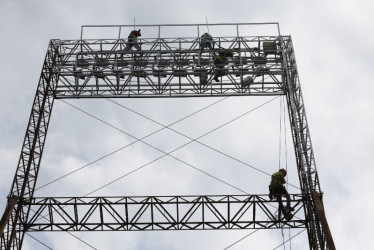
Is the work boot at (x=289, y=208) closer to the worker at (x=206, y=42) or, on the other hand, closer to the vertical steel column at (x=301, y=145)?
the vertical steel column at (x=301, y=145)

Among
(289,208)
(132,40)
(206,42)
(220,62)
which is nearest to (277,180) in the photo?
(289,208)

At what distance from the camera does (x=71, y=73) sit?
85.9ft

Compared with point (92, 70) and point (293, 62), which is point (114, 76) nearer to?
point (92, 70)

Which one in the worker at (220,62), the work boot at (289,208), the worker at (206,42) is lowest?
the work boot at (289,208)

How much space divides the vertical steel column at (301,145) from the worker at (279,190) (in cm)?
60

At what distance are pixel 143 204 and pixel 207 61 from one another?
715 centimetres

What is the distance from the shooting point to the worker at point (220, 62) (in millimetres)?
25969

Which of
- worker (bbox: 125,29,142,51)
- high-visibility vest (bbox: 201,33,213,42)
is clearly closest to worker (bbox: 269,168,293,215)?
high-visibility vest (bbox: 201,33,213,42)

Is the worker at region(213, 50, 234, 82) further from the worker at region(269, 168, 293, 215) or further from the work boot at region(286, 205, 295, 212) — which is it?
the work boot at region(286, 205, 295, 212)

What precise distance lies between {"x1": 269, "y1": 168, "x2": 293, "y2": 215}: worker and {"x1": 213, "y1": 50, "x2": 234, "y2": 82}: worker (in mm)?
5463

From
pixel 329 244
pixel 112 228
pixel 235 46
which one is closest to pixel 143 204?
pixel 112 228

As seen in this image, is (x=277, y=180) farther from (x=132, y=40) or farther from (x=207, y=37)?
(x=132, y=40)

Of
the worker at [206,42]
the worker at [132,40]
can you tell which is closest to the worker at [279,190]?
the worker at [206,42]

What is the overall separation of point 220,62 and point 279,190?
642 cm
